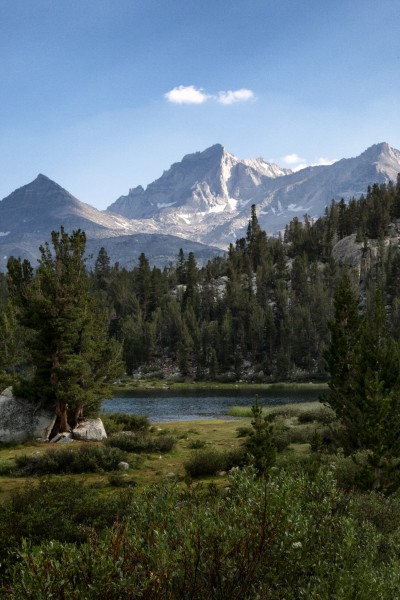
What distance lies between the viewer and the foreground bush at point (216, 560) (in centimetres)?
542

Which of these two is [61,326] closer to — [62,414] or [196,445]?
[62,414]

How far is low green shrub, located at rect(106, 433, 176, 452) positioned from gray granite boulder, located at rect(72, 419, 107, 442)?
2.79m

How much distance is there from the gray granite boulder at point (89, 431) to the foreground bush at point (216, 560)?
25155mm

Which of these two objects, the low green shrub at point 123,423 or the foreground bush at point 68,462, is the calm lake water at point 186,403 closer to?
the low green shrub at point 123,423

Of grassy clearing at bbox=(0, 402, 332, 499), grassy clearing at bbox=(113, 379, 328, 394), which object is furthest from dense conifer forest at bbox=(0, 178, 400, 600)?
grassy clearing at bbox=(113, 379, 328, 394)

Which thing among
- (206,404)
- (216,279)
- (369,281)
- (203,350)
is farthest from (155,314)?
(206,404)

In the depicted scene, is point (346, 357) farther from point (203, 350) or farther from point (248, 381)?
point (203, 350)

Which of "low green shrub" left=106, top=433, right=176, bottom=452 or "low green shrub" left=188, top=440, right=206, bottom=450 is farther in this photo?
"low green shrub" left=188, top=440, right=206, bottom=450

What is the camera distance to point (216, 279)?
188 metres

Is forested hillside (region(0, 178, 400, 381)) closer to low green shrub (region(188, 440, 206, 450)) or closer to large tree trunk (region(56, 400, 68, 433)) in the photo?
low green shrub (region(188, 440, 206, 450))

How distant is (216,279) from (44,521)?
6954 inches

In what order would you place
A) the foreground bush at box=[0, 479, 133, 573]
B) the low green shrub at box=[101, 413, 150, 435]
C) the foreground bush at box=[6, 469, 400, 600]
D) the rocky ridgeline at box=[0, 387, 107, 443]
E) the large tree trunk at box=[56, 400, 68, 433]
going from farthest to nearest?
the low green shrub at box=[101, 413, 150, 435]
the large tree trunk at box=[56, 400, 68, 433]
the rocky ridgeline at box=[0, 387, 107, 443]
the foreground bush at box=[0, 479, 133, 573]
the foreground bush at box=[6, 469, 400, 600]

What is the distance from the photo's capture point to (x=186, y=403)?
81.0m

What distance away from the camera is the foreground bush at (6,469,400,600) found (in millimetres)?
5418
